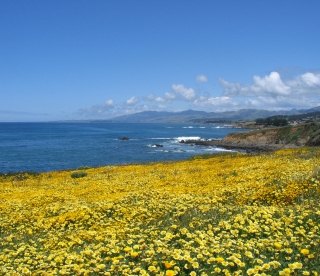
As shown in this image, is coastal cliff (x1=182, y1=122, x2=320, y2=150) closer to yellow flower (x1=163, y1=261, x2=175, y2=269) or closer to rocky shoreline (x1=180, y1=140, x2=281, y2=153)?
rocky shoreline (x1=180, y1=140, x2=281, y2=153)

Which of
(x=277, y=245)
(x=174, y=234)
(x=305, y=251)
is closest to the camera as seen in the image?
(x=305, y=251)

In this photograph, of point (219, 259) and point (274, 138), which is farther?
point (274, 138)

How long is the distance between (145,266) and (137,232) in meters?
3.08

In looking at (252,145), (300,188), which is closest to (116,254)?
(300,188)

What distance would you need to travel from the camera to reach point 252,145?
104 m

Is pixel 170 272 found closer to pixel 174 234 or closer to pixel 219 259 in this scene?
pixel 219 259

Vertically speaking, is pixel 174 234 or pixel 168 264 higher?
pixel 168 264

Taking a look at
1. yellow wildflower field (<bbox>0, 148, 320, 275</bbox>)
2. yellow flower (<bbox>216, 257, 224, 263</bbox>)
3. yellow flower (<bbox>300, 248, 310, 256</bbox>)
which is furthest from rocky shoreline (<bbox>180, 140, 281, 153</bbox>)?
yellow flower (<bbox>216, 257, 224, 263</bbox>)

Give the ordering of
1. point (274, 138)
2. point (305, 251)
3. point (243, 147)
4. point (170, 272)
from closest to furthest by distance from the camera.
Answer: point (170, 272)
point (305, 251)
point (243, 147)
point (274, 138)

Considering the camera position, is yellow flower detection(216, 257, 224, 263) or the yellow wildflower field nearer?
yellow flower detection(216, 257, 224, 263)

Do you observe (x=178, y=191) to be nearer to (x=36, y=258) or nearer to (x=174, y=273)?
(x=36, y=258)

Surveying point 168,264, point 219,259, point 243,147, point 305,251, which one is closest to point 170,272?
point 168,264

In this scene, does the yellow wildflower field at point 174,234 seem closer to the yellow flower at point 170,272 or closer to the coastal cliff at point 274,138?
the yellow flower at point 170,272

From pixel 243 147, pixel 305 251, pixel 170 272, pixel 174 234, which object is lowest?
pixel 243 147
